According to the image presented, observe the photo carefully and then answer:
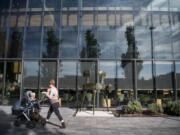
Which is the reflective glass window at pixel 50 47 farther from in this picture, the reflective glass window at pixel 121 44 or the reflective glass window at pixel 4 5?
the reflective glass window at pixel 121 44

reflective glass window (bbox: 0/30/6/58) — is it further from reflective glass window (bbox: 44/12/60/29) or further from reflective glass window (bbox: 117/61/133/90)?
reflective glass window (bbox: 117/61/133/90)

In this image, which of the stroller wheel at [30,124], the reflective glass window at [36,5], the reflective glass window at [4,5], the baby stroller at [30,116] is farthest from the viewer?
the reflective glass window at [4,5]

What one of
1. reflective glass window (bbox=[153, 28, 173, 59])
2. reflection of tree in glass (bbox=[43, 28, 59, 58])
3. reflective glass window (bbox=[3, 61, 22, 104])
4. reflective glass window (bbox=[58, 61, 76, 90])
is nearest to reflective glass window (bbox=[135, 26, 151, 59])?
reflective glass window (bbox=[153, 28, 173, 59])

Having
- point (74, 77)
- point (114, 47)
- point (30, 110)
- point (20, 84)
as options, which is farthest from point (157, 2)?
point (30, 110)

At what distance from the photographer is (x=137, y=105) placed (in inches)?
577

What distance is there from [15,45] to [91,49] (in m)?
5.53

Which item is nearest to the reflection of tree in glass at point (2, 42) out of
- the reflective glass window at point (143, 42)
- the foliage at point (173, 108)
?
the reflective glass window at point (143, 42)

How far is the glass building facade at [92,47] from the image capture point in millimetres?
18688

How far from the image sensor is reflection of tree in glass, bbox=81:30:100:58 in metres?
19.0

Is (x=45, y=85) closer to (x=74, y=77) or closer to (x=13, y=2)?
(x=74, y=77)

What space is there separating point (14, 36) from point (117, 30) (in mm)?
7515

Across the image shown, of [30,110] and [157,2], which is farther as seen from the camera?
[157,2]

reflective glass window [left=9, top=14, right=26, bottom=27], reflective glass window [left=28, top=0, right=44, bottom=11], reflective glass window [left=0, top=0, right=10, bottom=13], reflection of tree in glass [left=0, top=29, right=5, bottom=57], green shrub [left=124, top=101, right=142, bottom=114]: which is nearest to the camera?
green shrub [left=124, top=101, right=142, bottom=114]

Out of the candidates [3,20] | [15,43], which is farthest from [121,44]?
[3,20]
